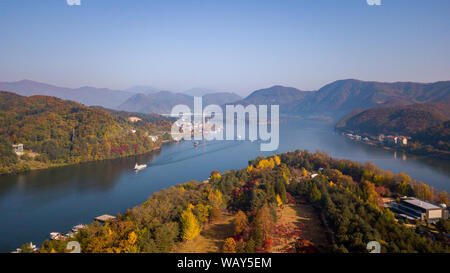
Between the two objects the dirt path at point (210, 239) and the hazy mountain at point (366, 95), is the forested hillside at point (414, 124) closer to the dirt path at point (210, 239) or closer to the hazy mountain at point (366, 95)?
the hazy mountain at point (366, 95)

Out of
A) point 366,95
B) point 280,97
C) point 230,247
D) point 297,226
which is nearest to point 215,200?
point 297,226

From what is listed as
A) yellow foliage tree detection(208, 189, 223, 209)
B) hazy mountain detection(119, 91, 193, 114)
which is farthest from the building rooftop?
hazy mountain detection(119, 91, 193, 114)

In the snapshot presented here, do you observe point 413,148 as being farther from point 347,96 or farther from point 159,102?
point 159,102

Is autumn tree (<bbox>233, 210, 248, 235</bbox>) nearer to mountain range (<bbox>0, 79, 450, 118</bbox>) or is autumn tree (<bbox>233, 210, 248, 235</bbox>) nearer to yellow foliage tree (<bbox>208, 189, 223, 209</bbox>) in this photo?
yellow foliage tree (<bbox>208, 189, 223, 209</bbox>)

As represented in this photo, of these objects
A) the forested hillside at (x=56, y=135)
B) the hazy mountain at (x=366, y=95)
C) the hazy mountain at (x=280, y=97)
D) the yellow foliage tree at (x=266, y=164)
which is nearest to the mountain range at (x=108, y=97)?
the hazy mountain at (x=280, y=97)

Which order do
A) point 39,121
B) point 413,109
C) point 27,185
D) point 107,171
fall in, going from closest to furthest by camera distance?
point 27,185, point 107,171, point 39,121, point 413,109
